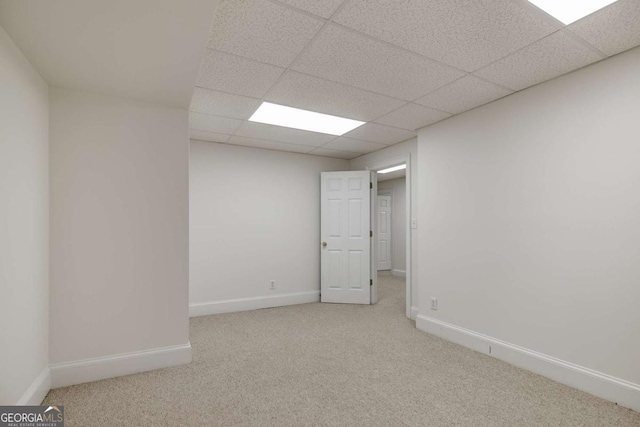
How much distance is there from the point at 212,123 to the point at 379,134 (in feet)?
6.78

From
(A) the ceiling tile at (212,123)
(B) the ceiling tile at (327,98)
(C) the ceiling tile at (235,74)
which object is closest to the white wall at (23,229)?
(C) the ceiling tile at (235,74)

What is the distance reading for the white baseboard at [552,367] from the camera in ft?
6.79

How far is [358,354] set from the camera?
2.89m

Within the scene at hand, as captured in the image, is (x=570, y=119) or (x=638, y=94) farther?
(x=570, y=119)

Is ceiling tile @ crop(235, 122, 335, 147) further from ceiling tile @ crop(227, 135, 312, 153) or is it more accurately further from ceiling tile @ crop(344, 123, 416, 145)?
ceiling tile @ crop(344, 123, 416, 145)

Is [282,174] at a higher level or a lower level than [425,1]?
lower

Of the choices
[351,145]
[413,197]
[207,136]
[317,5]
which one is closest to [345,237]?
[413,197]

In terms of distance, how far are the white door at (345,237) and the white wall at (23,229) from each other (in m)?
3.47

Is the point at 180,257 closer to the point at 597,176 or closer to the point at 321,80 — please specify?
the point at 321,80

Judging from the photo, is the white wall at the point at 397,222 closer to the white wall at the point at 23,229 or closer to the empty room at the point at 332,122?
the empty room at the point at 332,122

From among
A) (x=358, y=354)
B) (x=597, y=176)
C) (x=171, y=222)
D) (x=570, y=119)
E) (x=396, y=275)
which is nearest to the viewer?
(x=597, y=176)

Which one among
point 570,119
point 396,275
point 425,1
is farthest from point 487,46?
point 396,275

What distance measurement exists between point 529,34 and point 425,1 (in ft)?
2.58

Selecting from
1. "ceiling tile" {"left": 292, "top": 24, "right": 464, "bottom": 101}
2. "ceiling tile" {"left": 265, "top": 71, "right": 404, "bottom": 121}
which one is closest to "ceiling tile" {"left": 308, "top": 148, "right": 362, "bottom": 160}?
"ceiling tile" {"left": 265, "top": 71, "right": 404, "bottom": 121}
